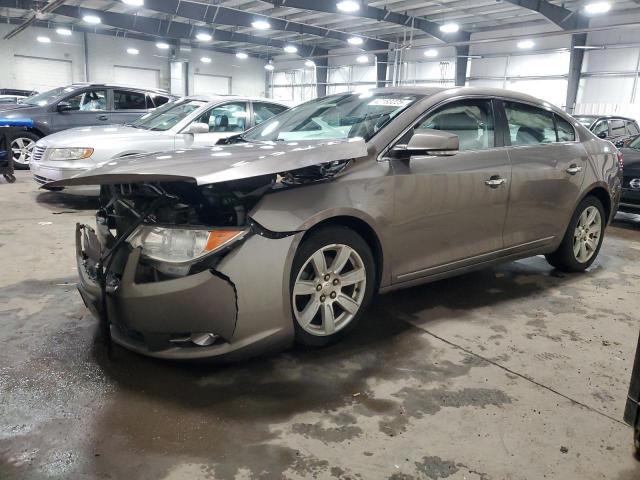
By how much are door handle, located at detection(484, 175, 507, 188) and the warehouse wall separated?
23382 mm

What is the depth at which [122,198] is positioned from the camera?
2682mm

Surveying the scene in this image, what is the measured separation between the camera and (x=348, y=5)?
1410cm

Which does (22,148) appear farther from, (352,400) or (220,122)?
(352,400)

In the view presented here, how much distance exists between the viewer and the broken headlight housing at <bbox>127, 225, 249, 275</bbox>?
2.27 m

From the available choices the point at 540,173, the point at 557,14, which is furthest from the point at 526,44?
the point at 540,173

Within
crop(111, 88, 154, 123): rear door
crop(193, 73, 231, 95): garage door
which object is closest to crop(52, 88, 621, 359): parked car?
crop(111, 88, 154, 123): rear door

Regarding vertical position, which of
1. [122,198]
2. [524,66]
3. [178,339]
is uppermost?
[524,66]

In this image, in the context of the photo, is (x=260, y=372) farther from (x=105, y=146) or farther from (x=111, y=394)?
(x=105, y=146)

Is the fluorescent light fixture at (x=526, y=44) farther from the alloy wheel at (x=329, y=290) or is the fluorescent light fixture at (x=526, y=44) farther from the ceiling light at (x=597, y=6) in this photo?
the alloy wheel at (x=329, y=290)

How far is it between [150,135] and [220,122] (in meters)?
0.96

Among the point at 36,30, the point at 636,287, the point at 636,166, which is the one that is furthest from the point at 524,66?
the point at 36,30

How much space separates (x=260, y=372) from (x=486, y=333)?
1431 mm

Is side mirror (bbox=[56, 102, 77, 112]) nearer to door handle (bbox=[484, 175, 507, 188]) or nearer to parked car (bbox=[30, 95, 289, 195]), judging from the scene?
parked car (bbox=[30, 95, 289, 195])

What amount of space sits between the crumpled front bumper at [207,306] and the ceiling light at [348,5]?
43.0 ft
